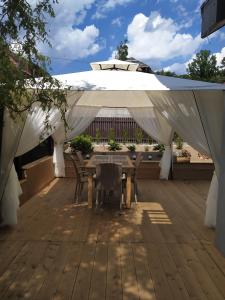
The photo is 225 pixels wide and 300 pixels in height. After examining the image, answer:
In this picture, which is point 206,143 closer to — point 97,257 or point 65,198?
point 97,257

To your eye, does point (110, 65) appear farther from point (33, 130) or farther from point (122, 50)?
point (122, 50)

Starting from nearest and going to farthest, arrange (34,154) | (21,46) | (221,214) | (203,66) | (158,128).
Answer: (21,46), (221,214), (34,154), (158,128), (203,66)

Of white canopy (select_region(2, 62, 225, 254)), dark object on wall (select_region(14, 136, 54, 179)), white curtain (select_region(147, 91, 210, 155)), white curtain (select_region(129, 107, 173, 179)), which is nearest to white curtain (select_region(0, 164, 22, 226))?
white canopy (select_region(2, 62, 225, 254))

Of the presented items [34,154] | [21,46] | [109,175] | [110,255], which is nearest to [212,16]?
[21,46]

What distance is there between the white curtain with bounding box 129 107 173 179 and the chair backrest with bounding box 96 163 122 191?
10.7 feet

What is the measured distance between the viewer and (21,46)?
3.14 meters

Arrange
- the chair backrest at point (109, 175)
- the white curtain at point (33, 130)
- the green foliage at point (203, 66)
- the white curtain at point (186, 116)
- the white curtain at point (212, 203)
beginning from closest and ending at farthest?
the white curtain at point (186, 116) → the white curtain at point (212, 203) → the white curtain at point (33, 130) → the chair backrest at point (109, 175) → the green foliage at point (203, 66)

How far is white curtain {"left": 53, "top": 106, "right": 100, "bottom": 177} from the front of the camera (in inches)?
352

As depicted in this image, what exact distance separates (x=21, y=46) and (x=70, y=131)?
594 centimetres

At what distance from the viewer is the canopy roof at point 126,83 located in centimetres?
460

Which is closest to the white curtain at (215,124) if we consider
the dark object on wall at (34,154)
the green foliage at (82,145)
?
the dark object on wall at (34,154)

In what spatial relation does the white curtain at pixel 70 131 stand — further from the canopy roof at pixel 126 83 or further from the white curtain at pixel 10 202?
the white curtain at pixel 10 202

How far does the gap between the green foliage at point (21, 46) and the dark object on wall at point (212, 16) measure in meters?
1.69

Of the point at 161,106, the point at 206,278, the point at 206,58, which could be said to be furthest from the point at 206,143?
the point at 206,58
